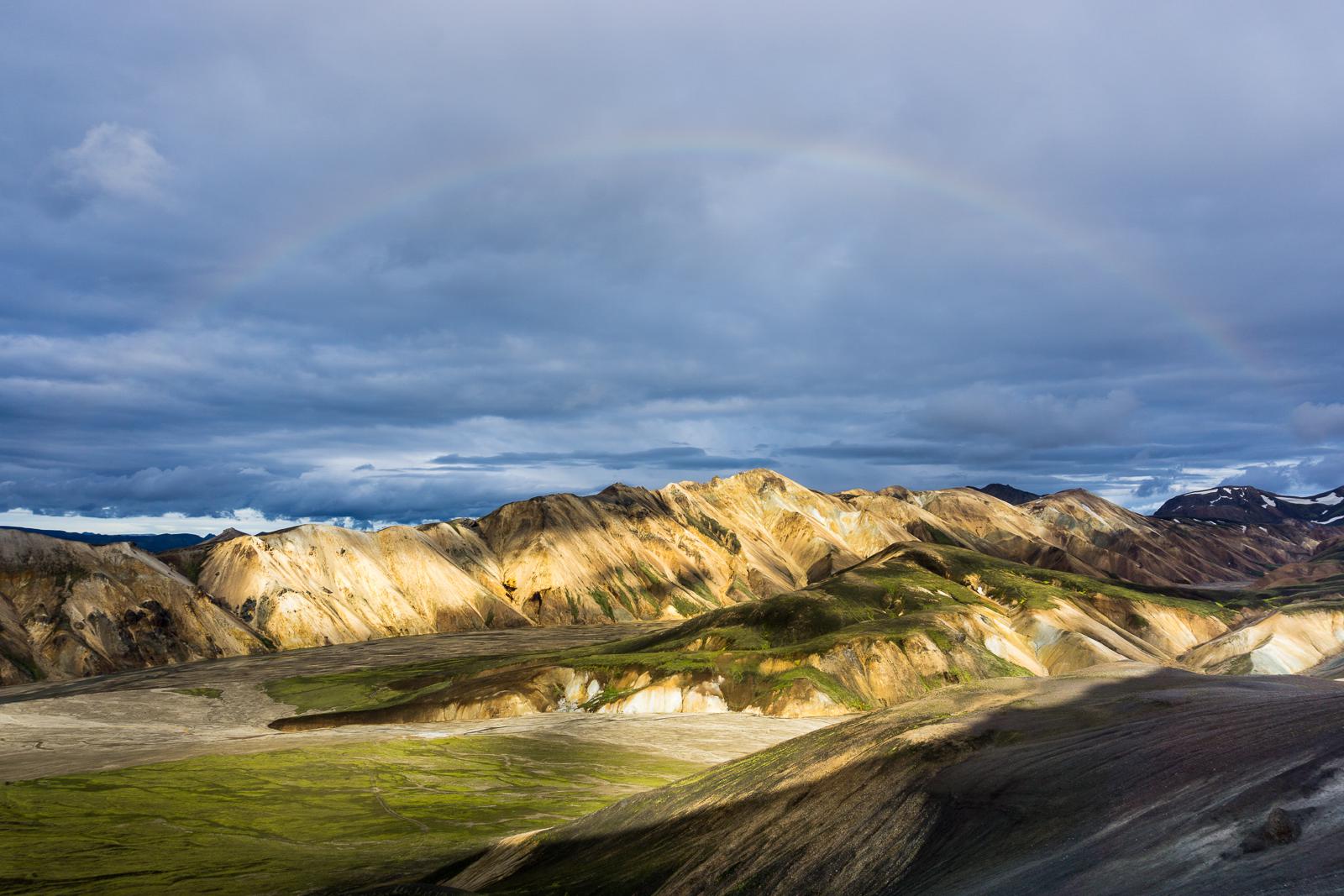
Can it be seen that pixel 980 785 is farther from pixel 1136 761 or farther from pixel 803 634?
pixel 803 634

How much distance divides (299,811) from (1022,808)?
70963 mm

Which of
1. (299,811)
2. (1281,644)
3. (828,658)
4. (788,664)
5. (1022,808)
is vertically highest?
(1022,808)

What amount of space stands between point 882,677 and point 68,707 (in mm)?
126657

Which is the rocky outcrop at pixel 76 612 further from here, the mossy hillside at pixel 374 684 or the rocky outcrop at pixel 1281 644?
the rocky outcrop at pixel 1281 644

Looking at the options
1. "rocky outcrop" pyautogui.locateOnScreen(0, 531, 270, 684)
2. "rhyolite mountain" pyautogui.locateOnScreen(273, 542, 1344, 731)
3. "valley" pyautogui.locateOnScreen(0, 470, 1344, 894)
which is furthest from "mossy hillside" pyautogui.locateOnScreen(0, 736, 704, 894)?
"rocky outcrop" pyautogui.locateOnScreen(0, 531, 270, 684)

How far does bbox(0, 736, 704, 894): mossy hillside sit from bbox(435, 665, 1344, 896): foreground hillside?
77.9ft

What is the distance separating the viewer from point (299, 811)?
7750cm

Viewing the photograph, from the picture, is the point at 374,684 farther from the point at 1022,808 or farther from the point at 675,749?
the point at 1022,808

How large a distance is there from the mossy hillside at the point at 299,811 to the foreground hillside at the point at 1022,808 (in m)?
23.7

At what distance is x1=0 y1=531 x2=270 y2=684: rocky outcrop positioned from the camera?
177m

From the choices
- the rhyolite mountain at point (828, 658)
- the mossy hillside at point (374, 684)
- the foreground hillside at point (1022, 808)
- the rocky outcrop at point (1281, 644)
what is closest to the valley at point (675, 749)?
the foreground hillside at point (1022, 808)

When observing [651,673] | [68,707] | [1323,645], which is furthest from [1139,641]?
[68,707]

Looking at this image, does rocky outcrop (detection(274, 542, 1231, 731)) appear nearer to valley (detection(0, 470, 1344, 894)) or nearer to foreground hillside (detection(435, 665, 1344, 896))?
valley (detection(0, 470, 1344, 894))

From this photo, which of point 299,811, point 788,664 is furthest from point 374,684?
point 299,811
